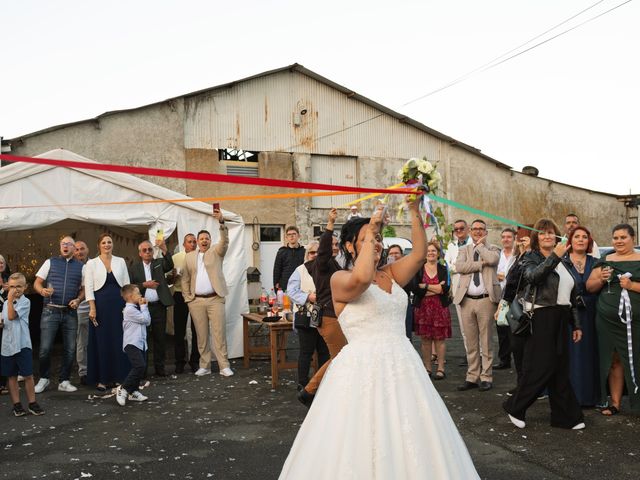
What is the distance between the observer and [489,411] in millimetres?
7039

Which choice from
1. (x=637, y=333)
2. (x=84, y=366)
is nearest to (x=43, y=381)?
(x=84, y=366)

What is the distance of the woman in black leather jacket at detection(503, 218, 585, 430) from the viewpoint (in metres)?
6.27

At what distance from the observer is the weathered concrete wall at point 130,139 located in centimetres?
2066

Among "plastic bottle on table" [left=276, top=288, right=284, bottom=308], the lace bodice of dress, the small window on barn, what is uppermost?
the small window on barn

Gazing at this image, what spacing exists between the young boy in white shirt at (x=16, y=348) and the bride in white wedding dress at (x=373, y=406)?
4.71 metres

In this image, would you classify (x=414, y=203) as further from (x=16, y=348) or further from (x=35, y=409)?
(x=35, y=409)

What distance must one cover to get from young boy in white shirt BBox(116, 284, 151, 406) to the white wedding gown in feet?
15.4

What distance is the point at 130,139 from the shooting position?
21.6 m

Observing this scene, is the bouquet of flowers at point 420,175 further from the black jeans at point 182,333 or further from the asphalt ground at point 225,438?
the black jeans at point 182,333

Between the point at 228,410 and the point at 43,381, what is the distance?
3193 millimetres

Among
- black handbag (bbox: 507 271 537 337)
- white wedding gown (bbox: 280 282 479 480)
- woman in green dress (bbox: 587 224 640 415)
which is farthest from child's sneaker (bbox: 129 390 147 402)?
woman in green dress (bbox: 587 224 640 415)

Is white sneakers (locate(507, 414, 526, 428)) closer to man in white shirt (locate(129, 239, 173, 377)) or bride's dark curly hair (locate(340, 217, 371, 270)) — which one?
bride's dark curly hair (locate(340, 217, 371, 270))

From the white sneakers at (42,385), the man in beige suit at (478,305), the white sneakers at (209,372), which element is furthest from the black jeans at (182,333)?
the man in beige suit at (478,305)

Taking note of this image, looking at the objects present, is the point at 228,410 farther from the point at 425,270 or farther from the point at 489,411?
the point at 425,270
